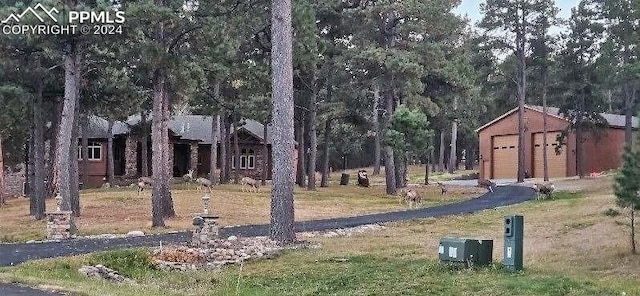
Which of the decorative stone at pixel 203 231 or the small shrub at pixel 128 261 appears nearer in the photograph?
the small shrub at pixel 128 261

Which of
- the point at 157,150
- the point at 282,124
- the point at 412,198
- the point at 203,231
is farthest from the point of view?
the point at 412,198

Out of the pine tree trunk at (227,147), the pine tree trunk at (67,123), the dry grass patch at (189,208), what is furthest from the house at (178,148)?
the pine tree trunk at (67,123)

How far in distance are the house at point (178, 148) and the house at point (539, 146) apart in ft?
53.6

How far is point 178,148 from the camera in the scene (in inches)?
1933

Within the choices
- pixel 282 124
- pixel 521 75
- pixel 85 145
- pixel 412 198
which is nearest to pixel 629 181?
pixel 282 124

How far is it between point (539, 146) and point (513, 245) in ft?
131

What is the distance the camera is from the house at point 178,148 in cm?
4659

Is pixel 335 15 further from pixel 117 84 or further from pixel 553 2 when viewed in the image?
pixel 117 84

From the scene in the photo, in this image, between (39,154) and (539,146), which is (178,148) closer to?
(539,146)

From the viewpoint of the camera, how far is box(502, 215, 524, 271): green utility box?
11211 millimetres

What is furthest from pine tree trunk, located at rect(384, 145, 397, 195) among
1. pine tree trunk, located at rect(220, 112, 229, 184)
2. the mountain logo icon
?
the mountain logo icon

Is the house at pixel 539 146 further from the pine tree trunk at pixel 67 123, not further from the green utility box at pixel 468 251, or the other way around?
the green utility box at pixel 468 251

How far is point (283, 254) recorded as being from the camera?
1527cm

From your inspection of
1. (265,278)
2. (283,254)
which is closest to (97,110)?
(283,254)
